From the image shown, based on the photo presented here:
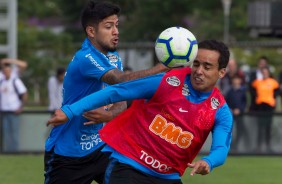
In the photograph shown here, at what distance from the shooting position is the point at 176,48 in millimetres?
7008

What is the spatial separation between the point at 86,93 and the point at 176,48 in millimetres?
1167

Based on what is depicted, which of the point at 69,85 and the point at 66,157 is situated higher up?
the point at 69,85

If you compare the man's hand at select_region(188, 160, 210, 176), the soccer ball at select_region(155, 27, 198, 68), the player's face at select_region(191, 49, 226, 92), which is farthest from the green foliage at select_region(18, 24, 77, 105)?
the man's hand at select_region(188, 160, 210, 176)

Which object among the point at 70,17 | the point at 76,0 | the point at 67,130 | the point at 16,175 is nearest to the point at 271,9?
the point at 16,175

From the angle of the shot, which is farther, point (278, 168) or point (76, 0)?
point (76, 0)

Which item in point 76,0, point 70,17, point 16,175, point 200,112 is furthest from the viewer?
point 70,17

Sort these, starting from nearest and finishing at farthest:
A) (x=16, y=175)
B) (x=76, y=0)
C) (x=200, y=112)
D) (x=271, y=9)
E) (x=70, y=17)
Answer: (x=200, y=112), (x=16, y=175), (x=271, y=9), (x=76, y=0), (x=70, y=17)

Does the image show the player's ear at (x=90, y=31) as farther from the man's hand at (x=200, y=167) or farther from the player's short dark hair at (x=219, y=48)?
the man's hand at (x=200, y=167)

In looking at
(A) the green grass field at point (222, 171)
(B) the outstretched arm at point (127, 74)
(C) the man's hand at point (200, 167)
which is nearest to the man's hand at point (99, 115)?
(B) the outstretched arm at point (127, 74)

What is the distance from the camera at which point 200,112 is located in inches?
268

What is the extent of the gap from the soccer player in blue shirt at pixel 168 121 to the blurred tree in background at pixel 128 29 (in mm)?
35324

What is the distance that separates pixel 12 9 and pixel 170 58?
16779mm

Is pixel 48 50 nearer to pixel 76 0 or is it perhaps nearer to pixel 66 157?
pixel 76 0

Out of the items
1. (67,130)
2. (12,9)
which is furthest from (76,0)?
(67,130)
